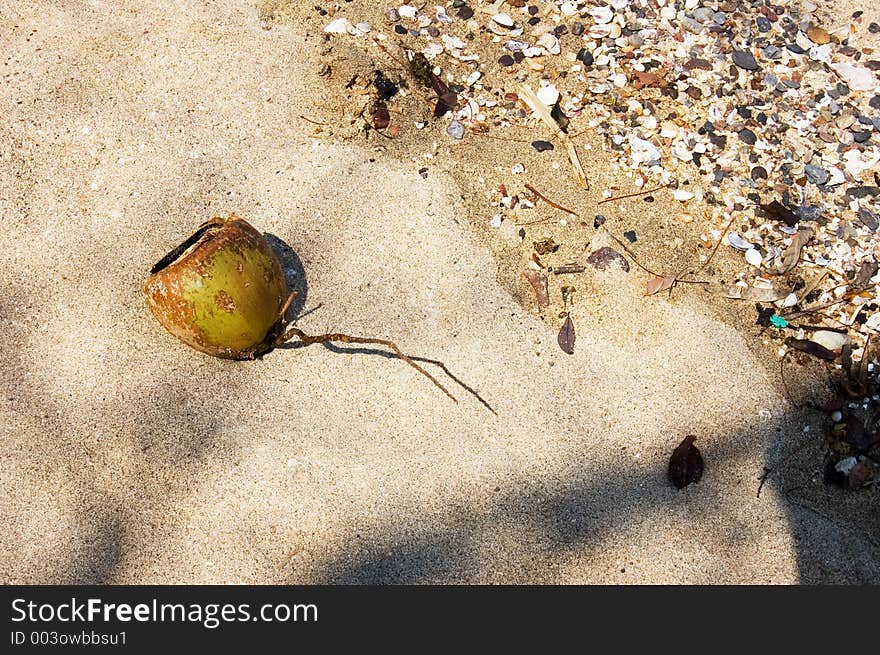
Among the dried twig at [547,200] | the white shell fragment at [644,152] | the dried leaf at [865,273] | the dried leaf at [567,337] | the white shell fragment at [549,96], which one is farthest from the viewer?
the white shell fragment at [549,96]

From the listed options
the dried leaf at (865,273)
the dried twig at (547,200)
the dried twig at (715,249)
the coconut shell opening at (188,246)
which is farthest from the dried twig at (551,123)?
the coconut shell opening at (188,246)

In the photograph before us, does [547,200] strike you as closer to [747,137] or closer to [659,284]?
[659,284]

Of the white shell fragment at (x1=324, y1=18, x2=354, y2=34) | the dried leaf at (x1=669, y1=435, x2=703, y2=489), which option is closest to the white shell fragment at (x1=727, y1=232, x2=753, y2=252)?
the dried leaf at (x1=669, y1=435, x2=703, y2=489)

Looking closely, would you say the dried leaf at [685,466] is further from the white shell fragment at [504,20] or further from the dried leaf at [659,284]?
the white shell fragment at [504,20]

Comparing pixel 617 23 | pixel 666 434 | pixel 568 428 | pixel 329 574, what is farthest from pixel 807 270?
pixel 329 574

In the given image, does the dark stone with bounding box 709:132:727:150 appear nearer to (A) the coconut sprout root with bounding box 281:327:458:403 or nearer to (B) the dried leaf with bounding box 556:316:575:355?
(B) the dried leaf with bounding box 556:316:575:355
